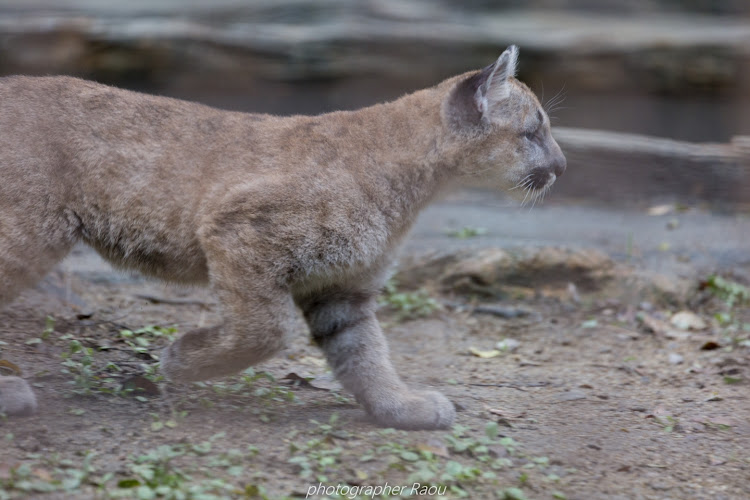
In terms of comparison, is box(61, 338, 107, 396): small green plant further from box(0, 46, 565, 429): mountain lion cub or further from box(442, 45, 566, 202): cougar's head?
box(442, 45, 566, 202): cougar's head

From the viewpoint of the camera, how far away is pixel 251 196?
3967 mm

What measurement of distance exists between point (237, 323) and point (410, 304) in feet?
8.54

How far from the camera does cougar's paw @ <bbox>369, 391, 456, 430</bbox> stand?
4059 millimetres

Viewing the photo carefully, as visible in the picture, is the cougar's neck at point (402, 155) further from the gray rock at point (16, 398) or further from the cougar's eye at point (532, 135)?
the gray rock at point (16, 398)

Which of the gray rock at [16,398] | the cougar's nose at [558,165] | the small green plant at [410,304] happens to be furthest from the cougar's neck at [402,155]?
the small green plant at [410,304]

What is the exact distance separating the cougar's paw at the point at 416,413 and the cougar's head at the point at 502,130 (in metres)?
1.22

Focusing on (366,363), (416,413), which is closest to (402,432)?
(416,413)

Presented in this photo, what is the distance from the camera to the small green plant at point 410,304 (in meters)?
6.24

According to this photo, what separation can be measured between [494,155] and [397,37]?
5584mm

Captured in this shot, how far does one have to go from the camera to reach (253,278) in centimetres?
388

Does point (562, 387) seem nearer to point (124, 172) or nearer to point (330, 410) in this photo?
point (330, 410)

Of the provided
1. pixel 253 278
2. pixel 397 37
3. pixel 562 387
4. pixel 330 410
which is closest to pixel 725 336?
pixel 562 387

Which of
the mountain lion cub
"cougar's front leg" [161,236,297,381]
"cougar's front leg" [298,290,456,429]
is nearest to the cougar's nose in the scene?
the mountain lion cub

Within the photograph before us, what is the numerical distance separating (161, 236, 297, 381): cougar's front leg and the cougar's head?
1.26 meters
